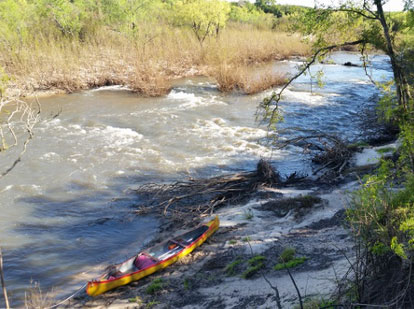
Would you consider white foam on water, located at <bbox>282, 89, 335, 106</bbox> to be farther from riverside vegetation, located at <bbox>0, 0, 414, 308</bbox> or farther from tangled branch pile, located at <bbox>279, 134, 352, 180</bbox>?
tangled branch pile, located at <bbox>279, 134, 352, 180</bbox>

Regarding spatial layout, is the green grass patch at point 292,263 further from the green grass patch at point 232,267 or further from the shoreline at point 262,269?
the green grass patch at point 232,267

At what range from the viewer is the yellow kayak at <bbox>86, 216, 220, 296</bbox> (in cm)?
616

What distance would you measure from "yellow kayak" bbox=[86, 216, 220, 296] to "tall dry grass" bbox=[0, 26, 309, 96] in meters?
11.7

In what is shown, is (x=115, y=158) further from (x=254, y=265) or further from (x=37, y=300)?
(x=254, y=265)

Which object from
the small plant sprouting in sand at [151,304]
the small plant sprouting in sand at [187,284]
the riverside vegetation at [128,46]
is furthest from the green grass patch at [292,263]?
the riverside vegetation at [128,46]

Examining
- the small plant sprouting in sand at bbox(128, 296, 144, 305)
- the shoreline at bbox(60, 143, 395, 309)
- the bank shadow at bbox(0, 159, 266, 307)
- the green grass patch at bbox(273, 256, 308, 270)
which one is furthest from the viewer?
the bank shadow at bbox(0, 159, 266, 307)

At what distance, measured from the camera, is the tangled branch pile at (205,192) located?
8.88 m

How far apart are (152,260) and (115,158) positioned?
601 cm

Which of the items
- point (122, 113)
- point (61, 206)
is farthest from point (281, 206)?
point (122, 113)

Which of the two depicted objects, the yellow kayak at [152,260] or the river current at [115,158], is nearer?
the yellow kayak at [152,260]

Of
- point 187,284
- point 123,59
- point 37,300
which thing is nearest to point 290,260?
point 187,284

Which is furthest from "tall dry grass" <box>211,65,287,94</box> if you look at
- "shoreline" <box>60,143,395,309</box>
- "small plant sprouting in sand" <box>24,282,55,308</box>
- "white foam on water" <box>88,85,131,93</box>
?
"small plant sprouting in sand" <box>24,282,55,308</box>

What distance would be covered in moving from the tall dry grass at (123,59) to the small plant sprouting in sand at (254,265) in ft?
44.0

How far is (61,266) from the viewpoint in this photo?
736 cm
